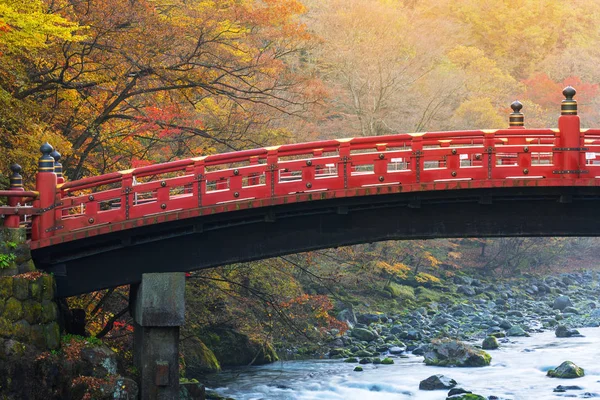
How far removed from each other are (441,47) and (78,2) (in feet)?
125

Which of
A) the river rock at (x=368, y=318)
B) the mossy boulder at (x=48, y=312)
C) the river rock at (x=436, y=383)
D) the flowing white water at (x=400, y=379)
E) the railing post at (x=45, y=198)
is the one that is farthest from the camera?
the river rock at (x=368, y=318)

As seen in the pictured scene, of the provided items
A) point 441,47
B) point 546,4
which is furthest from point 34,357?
point 546,4

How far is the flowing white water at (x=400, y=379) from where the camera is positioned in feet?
96.6

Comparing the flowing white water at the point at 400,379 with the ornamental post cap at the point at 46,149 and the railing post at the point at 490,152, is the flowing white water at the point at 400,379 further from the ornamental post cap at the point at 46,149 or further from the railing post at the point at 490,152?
the ornamental post cap at the point at 46,149

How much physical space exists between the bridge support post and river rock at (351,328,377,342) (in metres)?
18.7

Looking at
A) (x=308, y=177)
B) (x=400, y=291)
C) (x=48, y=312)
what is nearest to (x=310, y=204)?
(x=308, y=177)

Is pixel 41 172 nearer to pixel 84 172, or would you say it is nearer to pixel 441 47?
pixel 84 172

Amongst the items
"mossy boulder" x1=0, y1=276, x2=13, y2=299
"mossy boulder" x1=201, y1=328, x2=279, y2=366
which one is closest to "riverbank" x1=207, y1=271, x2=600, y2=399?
"mossy boulder" x1=201, y1=328, x2=279, y2=366

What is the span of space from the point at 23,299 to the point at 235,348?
593 inches

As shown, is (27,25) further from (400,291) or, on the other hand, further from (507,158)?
(400,291)

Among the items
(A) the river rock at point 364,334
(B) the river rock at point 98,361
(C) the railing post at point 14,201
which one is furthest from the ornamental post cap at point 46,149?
(A) the river rock at point 364,334

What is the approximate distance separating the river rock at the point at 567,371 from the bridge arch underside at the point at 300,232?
11.8m

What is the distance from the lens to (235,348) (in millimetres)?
33688

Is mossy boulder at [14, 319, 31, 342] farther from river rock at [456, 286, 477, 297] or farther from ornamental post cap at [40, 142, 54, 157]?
river rock at [456, 286, 477, 297]
